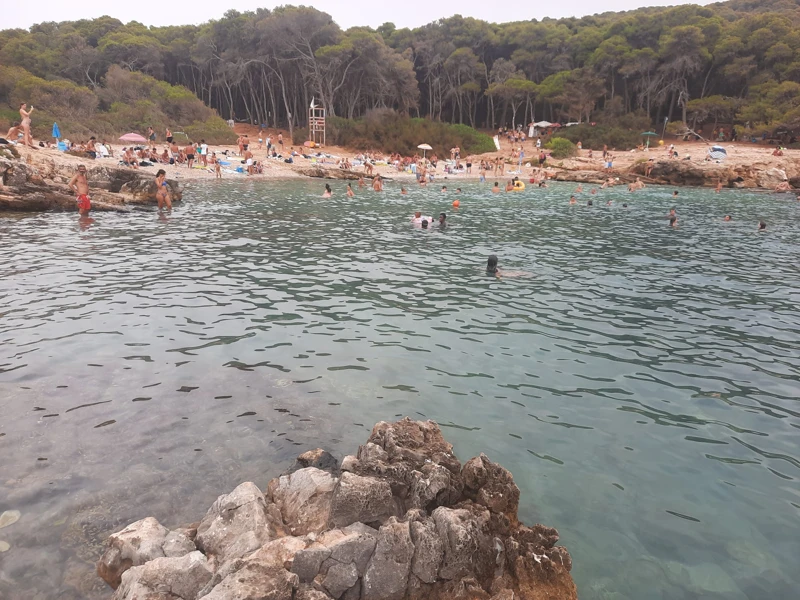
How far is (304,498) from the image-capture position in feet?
14.6

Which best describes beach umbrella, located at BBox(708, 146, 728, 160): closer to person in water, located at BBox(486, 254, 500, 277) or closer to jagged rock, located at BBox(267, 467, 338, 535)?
person in water, located at BBox(486, 254, 500, 277)

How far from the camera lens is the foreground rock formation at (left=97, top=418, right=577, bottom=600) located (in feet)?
11.4

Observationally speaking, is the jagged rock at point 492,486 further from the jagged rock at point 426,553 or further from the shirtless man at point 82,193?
the shirtless man at point 82,193

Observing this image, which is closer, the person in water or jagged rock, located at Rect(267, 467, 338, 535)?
jagged rock, located at Rect(267, 467, 338, 535)

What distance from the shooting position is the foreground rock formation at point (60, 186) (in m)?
20.1

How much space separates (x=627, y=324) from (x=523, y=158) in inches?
1956

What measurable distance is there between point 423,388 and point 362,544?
12.1 feet

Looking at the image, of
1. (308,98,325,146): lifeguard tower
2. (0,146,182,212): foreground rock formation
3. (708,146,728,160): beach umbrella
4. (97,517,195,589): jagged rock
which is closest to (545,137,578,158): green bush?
(708,146,728,160): beach umbrella

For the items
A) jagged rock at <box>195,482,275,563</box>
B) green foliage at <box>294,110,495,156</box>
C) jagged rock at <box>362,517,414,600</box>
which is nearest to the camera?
jagged rock at <box>362,517,414,600</box>

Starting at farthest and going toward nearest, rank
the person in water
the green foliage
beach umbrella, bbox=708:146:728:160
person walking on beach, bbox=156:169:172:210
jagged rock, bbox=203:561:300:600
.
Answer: the green foliage < beach umbrella, bbox=708:146:728:160 < person walking on beach, bbox=156:169:172:210 < the person in water < jagged rock, bbox=203:561:300:600

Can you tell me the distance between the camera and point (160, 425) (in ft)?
20.3

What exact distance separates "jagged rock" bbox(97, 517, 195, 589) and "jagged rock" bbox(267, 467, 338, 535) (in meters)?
0.81

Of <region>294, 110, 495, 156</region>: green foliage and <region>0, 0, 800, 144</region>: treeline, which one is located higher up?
<region>0, 0, 800, 144</region>: treeline

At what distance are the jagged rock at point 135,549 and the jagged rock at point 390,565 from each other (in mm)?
1547
